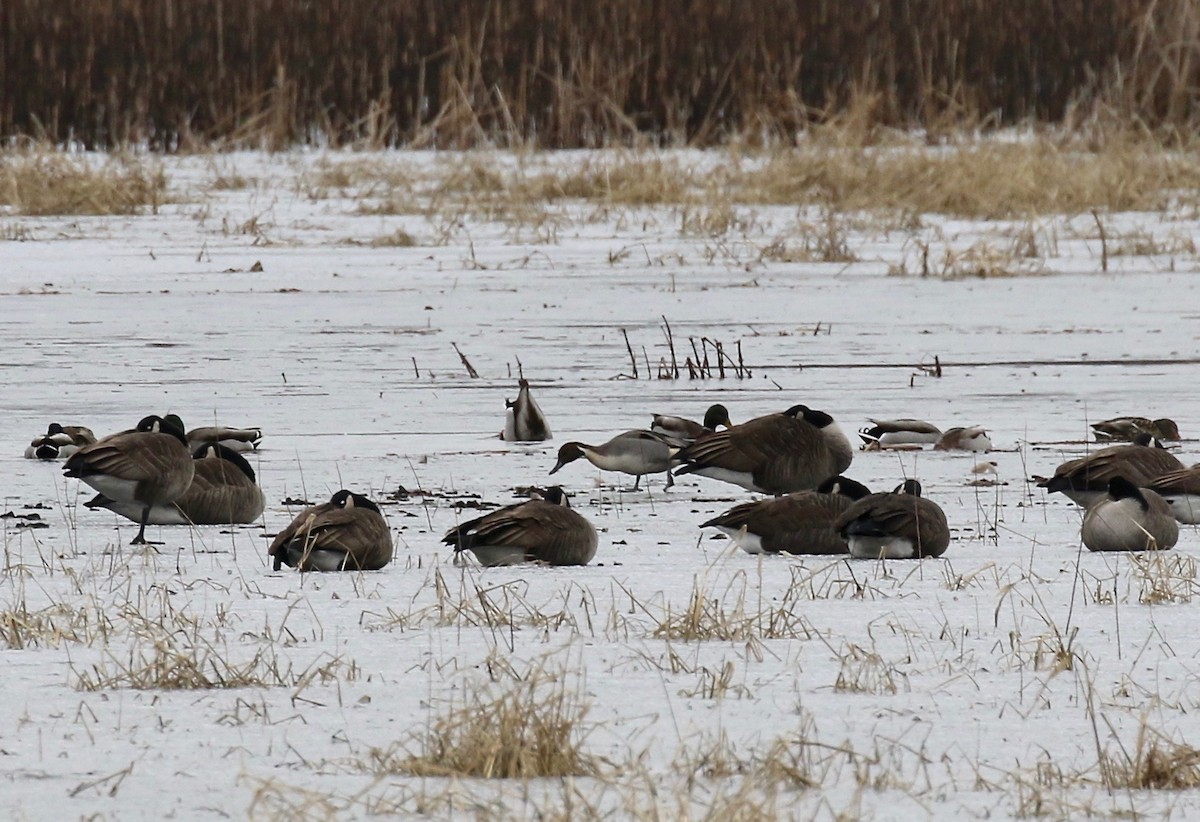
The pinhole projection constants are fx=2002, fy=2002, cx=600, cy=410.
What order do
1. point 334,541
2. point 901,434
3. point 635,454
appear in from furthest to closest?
point 901,434 < point 635,454 < point 334,541

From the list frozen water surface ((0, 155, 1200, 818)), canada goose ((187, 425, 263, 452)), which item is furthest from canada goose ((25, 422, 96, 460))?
canada goose ((187, 425, 263, 452))

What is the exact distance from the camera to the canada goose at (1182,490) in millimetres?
7121

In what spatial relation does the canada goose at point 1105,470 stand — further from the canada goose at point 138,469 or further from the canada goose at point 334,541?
the canada goose at point 138,469

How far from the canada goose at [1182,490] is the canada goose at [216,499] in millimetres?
3225

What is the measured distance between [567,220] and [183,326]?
634 cm

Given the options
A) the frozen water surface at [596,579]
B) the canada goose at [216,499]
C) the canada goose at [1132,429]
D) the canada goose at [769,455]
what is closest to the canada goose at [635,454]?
the frozen water surface at [596,579]

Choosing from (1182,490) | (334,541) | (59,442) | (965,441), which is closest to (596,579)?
(334,541)

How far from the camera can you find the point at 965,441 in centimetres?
884

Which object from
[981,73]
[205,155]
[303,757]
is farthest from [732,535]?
[981,73]

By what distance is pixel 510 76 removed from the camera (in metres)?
27.3

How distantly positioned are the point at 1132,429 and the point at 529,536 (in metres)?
3.49

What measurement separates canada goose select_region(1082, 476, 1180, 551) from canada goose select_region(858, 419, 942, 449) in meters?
2.27

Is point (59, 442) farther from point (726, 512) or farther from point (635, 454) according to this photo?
point (726, 512)

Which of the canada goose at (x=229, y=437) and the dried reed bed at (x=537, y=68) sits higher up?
the dried reed bed at (x=537, y=68)
